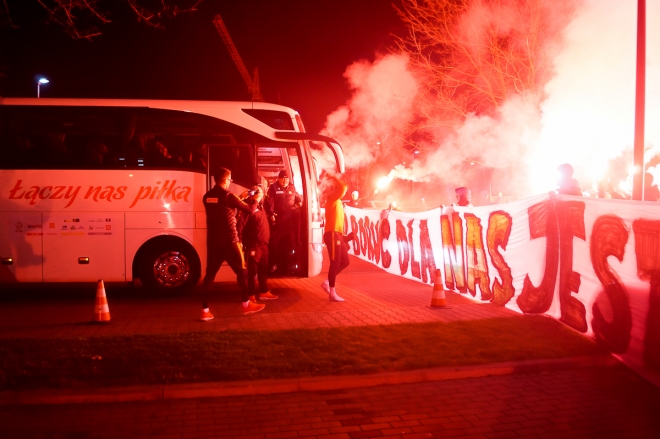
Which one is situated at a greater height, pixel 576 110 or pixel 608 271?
pixel 576 110

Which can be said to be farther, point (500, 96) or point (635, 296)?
point (500, 96)

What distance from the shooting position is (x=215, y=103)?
10.9m

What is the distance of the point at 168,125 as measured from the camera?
10.9 metres

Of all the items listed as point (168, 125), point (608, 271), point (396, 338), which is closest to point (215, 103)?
point (168, 125)

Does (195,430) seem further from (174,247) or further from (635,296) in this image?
(174,247)

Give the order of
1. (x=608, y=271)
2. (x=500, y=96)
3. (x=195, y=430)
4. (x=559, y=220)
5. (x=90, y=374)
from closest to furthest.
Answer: (x=195, y=430) < (x=90, y=374) < (x=608, y=271) < (x=559, y=220) < (x=500, y=96)

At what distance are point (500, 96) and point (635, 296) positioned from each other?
47.1 feet

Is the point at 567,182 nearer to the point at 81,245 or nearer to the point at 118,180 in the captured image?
the point at 118,180

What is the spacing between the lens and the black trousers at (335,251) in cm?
1005

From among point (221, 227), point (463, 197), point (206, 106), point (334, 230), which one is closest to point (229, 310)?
point (221, 227)

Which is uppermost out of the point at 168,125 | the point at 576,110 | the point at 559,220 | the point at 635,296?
the point at 576,110

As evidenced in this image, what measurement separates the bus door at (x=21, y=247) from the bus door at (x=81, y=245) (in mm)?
138

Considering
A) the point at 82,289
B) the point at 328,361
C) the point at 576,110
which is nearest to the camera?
the point at 328,361

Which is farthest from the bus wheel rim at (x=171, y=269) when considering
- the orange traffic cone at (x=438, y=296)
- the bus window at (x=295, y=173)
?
the orange traffic cone at (x=438, y=296)
